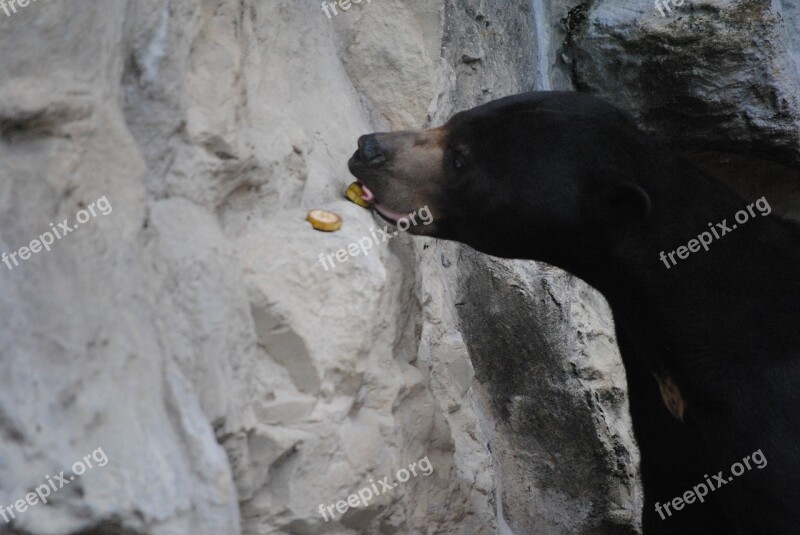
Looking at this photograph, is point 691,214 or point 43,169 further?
point 691,214

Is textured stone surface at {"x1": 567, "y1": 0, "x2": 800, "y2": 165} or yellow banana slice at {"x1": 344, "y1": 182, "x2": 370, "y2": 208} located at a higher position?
yellow banana slice at {"x1": 344, "y1": 182, "x2": 370, "y2": 208}

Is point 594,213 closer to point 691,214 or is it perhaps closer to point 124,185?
point 691,214

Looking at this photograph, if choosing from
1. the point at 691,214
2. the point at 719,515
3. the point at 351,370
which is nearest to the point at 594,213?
the point at 691,214

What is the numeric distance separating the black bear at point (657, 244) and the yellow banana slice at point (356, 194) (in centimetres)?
5

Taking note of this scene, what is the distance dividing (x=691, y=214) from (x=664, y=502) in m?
1.14

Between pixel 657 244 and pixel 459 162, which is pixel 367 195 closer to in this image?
pixel 459 162

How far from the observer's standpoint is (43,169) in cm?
247

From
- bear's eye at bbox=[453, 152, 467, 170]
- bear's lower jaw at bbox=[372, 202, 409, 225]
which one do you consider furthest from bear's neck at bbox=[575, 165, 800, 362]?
bear's lower jaw at bbox=[372, 202, 409, 225]

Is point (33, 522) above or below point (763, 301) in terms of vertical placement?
above

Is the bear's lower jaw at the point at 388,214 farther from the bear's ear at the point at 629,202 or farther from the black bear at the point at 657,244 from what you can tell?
the bear's ear at the point at 629,202

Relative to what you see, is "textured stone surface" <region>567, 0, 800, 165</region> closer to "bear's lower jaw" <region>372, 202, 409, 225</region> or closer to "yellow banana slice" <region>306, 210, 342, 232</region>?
"bear's lower jaw" <region>372, 202, 409, 225</region>

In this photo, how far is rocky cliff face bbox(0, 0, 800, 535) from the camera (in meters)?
2.34

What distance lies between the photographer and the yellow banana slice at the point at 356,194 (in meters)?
3.59

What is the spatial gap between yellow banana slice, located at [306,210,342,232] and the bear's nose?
0.27 metres
